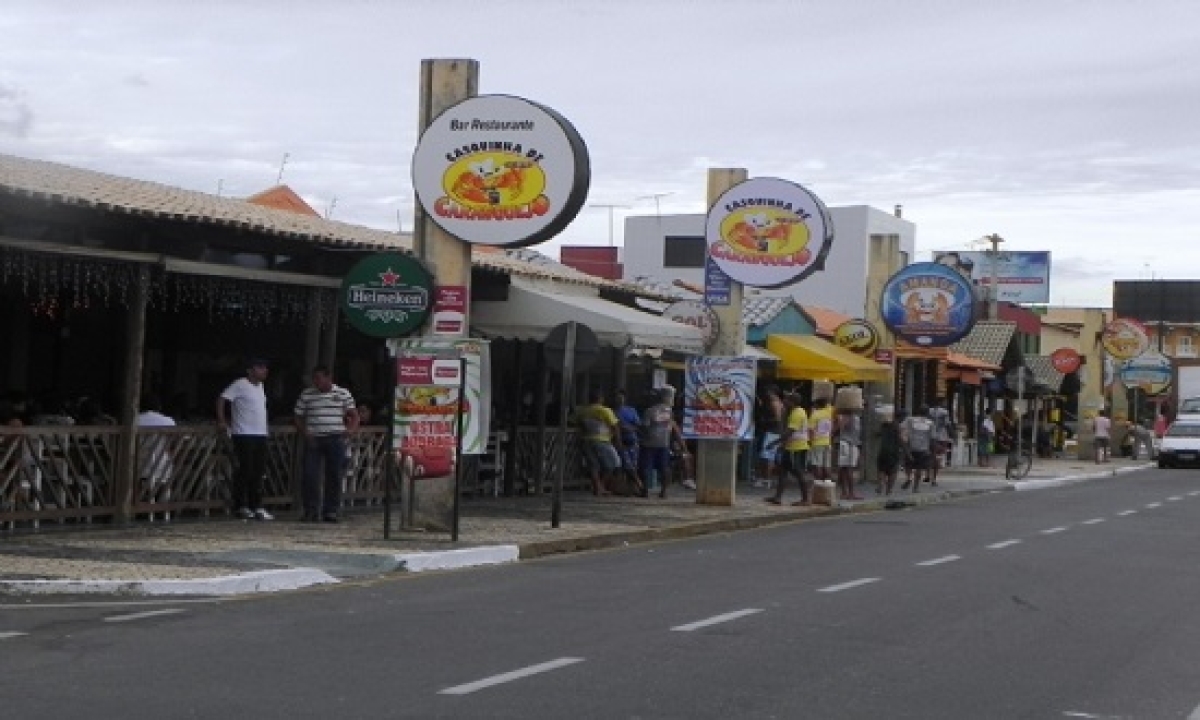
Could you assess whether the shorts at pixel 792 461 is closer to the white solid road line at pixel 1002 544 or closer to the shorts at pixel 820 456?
the shorts at pixel 820 456

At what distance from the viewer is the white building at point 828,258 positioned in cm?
6862

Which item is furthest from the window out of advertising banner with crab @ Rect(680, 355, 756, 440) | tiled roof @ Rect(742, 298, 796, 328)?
advertising banner with crab @ Rect(680, 355, 756, 440)

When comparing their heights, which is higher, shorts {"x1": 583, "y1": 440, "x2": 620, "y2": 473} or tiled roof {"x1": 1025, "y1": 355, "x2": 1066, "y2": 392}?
tiled roof {"x1": 1025, "y1": 355, "x2": 1066, "y2": 392}

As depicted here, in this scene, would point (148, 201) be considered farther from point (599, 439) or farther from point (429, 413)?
point (599, 439)

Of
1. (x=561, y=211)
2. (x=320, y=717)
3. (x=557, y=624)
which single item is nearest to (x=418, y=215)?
(x=561, y=211)

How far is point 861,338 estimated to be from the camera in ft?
119

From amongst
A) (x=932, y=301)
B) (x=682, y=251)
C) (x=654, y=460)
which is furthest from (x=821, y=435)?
(x=682, y=251)

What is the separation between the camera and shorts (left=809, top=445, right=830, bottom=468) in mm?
27375

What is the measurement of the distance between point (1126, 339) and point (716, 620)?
171 feet

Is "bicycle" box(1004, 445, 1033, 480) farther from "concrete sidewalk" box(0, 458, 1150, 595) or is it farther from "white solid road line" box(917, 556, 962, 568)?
"white solid road line" box(917, 556, 962, 568)

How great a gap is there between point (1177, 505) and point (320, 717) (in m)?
26.9

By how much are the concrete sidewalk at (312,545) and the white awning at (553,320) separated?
231 centimetres

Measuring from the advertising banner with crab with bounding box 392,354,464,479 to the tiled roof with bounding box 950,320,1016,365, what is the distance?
37137mm

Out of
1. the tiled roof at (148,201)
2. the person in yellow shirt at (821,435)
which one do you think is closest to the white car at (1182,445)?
the person in yellow shirt at (821,435)
